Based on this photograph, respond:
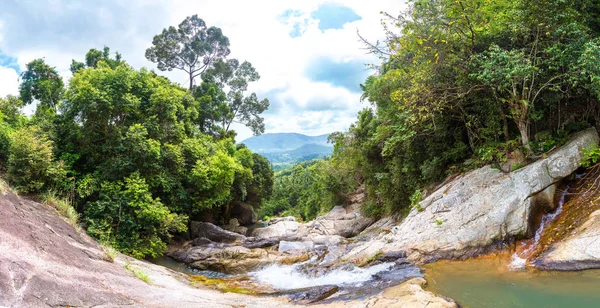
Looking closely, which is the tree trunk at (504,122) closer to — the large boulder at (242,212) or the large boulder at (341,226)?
the large boulder at (341,226)

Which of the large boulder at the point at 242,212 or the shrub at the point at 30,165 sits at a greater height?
the shrub at the point at 30,165

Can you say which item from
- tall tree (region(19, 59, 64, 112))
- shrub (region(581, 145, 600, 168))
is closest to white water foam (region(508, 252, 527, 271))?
shrub (region(581, 145, 600, 168))

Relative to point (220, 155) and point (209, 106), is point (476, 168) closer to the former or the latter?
point (220, 155)

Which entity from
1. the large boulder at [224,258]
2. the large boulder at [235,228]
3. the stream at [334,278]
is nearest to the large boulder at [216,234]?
the large boulder at [224,258]

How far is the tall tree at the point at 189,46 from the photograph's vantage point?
37.5m

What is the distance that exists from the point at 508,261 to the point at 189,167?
55.1 feet

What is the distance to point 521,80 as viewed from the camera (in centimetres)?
1025

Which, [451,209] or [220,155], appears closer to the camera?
[451,209]

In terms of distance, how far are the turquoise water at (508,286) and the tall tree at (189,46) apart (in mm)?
36622

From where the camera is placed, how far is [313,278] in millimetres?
10883

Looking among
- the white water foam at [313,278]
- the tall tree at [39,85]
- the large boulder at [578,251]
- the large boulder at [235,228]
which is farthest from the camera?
the tall tree at [39,85]

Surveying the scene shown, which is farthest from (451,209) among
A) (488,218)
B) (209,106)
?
(209,106)

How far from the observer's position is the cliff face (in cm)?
448

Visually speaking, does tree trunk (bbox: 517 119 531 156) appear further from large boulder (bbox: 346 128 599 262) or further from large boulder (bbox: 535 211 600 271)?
large boulder (bbox: 535 211 600 271)
